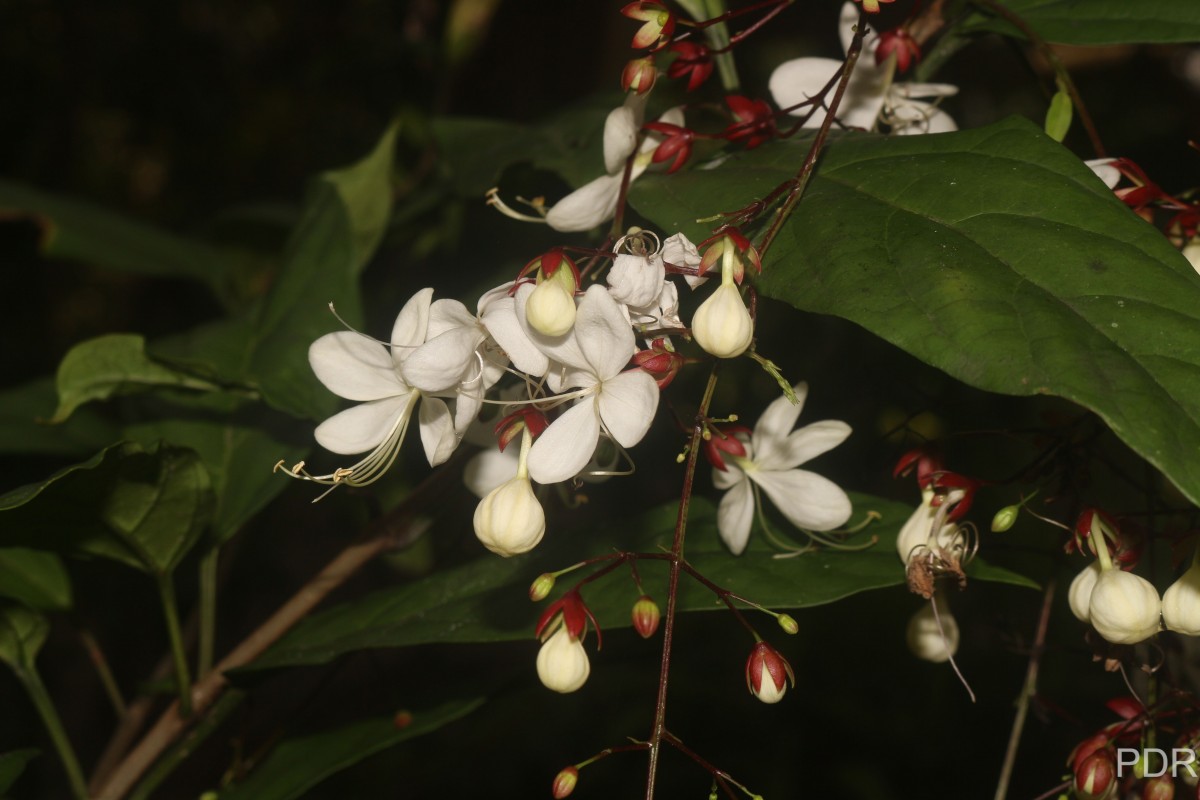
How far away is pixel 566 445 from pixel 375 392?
0.53ft

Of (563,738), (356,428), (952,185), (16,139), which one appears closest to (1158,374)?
(952,185)

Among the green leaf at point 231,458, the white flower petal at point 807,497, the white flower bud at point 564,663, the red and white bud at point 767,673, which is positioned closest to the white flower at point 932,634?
the white flower petal at point 807,497

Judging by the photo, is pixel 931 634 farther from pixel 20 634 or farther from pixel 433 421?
pixel 20 634

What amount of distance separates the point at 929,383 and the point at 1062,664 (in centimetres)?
80

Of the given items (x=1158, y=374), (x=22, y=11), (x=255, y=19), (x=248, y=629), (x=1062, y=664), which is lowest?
(x=248, y=629)

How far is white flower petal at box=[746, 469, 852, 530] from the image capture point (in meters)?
0.75

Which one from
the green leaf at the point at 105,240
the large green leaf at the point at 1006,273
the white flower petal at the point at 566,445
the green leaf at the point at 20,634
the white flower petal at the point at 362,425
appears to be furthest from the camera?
the green leaf at the point at 105,240

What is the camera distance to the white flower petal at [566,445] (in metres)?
0.59

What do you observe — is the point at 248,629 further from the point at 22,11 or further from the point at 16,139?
the point at 22,11

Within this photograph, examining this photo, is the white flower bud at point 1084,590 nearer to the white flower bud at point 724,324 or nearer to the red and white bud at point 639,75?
the white flower bud at point 724,324

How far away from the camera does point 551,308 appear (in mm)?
547

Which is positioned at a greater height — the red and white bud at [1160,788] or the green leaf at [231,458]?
the green leaf at [231,458]

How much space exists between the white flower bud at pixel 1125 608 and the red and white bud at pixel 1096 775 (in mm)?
102

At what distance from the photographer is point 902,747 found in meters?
1.70
